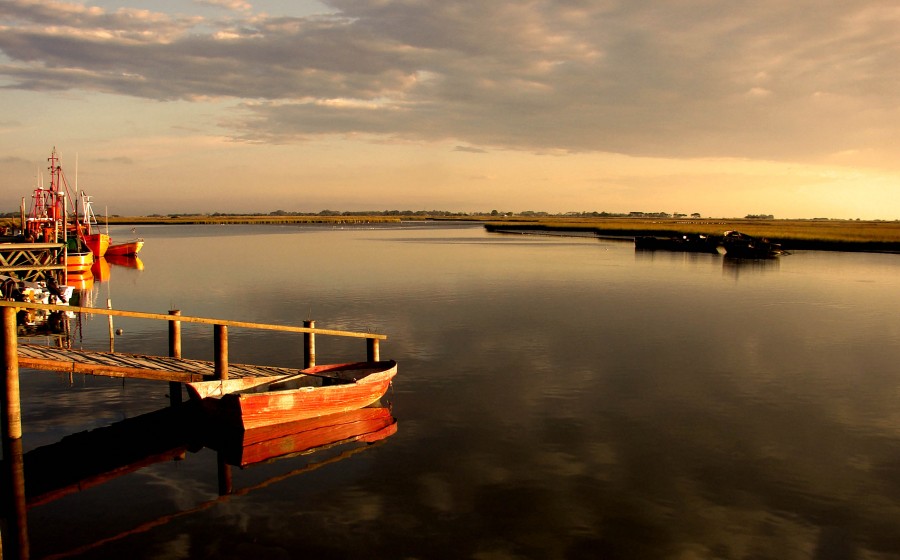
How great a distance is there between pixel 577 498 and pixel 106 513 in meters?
9.08

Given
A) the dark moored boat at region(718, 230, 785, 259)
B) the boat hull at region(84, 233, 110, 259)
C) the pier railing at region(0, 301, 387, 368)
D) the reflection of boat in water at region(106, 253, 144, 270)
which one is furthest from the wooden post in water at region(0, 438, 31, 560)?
the dark moored boat at region(718, 230, 785, 259)

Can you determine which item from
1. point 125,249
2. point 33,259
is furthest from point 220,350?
point 125,249

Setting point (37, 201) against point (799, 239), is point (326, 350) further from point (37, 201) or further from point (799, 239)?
point (799, 239)

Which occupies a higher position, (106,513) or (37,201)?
(37,201)

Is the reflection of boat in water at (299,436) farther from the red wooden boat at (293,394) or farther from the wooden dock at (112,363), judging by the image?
the wooden dock at (112,363)

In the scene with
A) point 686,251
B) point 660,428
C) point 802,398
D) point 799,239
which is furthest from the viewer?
point 799,239

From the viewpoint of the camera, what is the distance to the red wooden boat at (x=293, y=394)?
16.2 meters

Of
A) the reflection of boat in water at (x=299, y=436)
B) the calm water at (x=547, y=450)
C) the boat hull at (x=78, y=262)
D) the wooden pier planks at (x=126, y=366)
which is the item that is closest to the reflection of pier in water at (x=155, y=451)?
the reflection of boat in water at (x=299, y=436)

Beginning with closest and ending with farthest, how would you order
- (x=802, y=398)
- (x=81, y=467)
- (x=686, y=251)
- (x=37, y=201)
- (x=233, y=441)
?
(x=81, y=467)
(x=233, y=441)
(x=802, y=398)
(x=37, y=201)
(x=686, y=251)

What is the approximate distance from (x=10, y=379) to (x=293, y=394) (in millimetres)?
6067

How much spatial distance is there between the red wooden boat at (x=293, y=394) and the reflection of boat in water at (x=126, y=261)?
55.2 m

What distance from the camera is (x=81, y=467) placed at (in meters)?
14.7

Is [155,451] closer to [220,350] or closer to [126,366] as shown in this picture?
[126,366]

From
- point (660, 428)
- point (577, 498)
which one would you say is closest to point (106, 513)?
point (577, 498)
